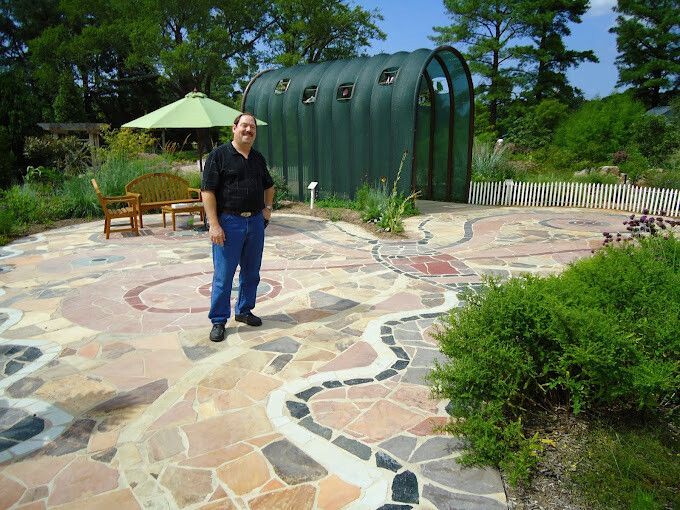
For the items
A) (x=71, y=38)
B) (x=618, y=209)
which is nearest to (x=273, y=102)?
(x=618, y=209)

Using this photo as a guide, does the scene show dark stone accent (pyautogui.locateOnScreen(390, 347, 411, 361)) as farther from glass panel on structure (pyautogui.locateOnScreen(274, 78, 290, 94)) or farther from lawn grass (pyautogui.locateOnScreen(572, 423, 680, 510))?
glass panel on structure (pyautogui.locateOnScreen(274, 78, 290, 94))

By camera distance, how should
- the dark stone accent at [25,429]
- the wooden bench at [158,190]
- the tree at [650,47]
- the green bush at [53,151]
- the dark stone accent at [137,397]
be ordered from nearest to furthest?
the dark stone accent at [25,429]
the dark stone accent at [137,397]
the wooden bench at [158,190]
the green bush at [53,151]
the tree at [650,47]

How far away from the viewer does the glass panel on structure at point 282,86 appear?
41.7ft

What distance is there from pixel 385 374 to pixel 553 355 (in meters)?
1.30

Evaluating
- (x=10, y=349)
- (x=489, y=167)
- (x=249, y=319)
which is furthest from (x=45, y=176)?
(x=489, y=167)

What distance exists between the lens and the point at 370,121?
35.7ft

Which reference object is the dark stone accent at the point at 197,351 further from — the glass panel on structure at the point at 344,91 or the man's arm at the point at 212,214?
the glass panel on structure at the point at 344,91

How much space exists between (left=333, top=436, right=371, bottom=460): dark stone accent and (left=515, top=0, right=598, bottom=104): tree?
93.7ft

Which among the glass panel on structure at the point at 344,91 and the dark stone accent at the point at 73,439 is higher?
the glass panel on structure at the point at 344,91

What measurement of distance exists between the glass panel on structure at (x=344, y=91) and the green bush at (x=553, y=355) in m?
9.03

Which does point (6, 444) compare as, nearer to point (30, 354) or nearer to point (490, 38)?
point (30, 354)

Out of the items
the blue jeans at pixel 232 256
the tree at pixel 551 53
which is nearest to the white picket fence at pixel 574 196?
the blue jeans at pixel 232 256

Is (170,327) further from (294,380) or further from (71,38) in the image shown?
(71,38)

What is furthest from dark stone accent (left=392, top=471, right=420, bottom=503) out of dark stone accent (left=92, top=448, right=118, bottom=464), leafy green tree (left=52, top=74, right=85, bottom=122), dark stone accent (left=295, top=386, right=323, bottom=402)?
leafy green tree (left=52, top=74, right=85, bottom=122)
